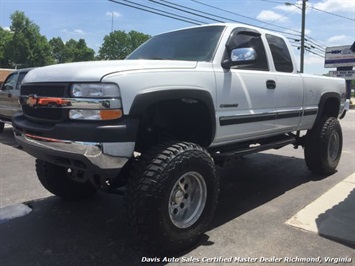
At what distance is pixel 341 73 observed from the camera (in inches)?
1396

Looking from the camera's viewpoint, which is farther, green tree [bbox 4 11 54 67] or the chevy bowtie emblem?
green tree [bbox 4 11 54 67]

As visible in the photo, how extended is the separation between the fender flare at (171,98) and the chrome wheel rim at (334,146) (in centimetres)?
318

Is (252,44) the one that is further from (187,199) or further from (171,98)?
(187,199)

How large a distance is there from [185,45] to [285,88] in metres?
1.52

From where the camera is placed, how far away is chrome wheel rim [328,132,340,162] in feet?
20.7

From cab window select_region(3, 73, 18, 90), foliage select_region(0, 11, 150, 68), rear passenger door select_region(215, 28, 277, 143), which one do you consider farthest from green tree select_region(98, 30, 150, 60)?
rear passenger door select_region(215, 28, 277, 143)

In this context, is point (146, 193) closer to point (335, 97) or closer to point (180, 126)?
point (180, 126)

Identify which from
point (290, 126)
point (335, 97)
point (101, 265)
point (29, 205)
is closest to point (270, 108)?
point (290, 126)

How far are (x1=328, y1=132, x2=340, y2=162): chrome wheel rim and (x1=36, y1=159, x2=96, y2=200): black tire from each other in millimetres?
3926

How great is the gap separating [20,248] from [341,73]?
36.5 meters

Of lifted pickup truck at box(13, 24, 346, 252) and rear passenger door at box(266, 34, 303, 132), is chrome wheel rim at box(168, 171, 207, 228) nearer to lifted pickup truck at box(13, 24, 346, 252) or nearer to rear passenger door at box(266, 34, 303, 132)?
lifted pickup truck at box(13, 24, 346, 252)

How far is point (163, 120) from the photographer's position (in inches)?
153

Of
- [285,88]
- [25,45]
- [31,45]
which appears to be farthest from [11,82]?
[31,45]

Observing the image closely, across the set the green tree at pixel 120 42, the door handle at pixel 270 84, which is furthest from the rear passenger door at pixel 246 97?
the green tree at pixel 120 42
